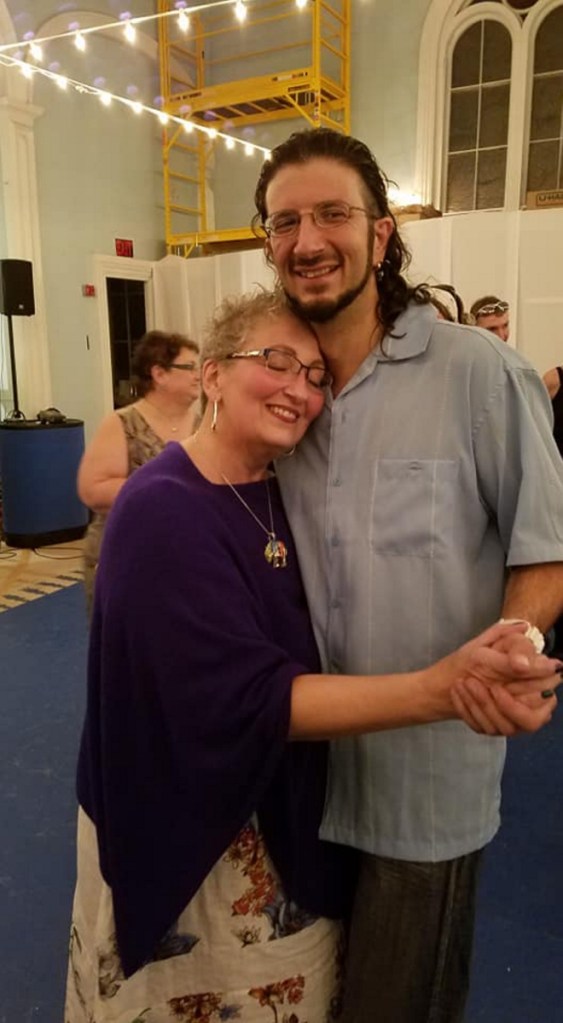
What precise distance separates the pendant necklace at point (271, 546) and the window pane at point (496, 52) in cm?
Result: 698

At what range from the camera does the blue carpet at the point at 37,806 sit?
6.20ft

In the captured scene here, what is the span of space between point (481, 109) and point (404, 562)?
6.95m

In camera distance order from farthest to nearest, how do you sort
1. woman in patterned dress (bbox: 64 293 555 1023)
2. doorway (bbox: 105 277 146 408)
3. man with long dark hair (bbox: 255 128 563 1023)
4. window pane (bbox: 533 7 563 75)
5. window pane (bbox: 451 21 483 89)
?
doorway (bbox: 105 277 146 408), window pane (bbox: 451 21 483 89), window pane (bbox: 533 7 563 75), man with long dark hair (bbox: 255 128 563 1023), woman in patterned dress (bbox: 64 293 555 1023)

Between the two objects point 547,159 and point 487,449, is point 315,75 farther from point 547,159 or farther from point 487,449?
point 487,449

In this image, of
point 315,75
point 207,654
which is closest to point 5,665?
point 207,654

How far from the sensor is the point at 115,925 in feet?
3.66

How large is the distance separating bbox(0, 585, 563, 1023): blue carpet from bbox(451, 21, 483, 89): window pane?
234 inches

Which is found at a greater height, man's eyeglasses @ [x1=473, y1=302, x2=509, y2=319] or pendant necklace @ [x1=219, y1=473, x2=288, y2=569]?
man's eyeglasses @ [x1=473, y1=302, x2=509, y2=319]

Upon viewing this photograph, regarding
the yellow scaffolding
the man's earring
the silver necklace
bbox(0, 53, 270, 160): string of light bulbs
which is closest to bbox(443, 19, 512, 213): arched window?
the yellow scaffolding

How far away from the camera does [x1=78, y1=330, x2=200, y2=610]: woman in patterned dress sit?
220 cm

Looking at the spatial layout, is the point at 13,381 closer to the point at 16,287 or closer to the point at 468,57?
the point at 16,287

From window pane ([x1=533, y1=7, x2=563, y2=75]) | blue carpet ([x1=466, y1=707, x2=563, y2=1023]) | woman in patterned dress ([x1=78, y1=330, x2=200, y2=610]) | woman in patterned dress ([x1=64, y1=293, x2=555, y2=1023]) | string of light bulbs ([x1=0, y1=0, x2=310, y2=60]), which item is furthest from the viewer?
window pane ([x1=533, y1=7, x2=563, y2=75])

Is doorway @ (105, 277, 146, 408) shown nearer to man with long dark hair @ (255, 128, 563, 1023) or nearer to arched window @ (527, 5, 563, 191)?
arched window @ (527, 5, 563, 191)

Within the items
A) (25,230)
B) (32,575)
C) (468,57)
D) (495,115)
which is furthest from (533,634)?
(468,57)
